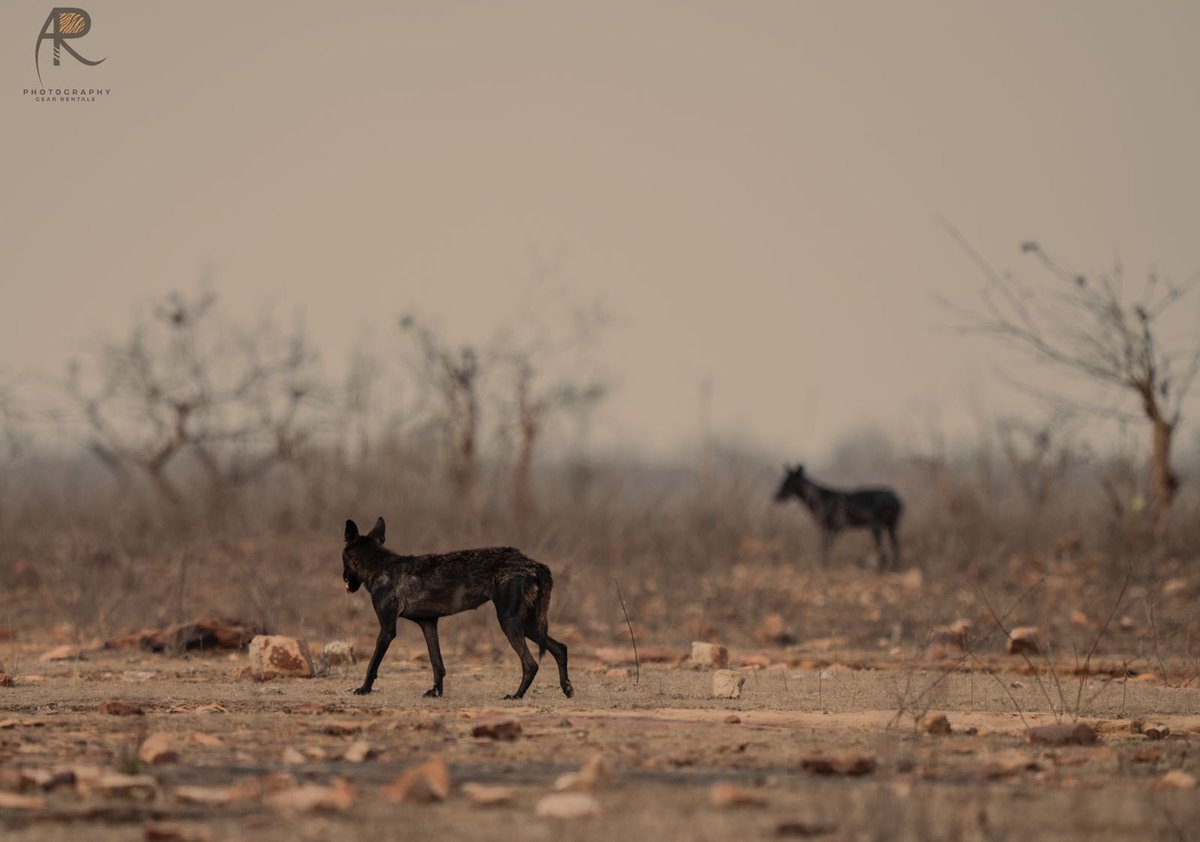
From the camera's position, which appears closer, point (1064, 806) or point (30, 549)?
point (1064, 806)

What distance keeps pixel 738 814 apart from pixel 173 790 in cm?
211

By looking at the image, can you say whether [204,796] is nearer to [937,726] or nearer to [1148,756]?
[937,726]

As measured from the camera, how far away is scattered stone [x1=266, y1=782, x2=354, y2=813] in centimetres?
550

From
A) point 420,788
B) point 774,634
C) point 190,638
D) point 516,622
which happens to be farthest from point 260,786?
point 774,634

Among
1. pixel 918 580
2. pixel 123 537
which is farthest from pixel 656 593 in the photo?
pixel 123 537

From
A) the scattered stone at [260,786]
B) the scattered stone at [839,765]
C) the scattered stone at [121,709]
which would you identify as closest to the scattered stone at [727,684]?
the scattered stone at [839,765]

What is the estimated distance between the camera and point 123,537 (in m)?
20.0

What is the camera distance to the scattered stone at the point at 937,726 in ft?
25.5

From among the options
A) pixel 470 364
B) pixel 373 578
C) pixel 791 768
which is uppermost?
pixel 470 364

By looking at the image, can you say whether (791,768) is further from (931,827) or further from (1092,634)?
(1092,634)

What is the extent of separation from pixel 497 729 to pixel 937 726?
219cm

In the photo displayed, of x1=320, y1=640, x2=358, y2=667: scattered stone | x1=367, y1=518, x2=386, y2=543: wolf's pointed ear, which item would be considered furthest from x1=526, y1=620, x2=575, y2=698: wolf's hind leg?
x1=320, y1=640, x2=358, y2=667: scattered stone

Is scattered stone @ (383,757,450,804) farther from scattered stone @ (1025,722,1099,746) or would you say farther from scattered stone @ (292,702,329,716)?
scattered stone @ (1025,722,1099,746)

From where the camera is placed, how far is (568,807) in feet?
18.0
